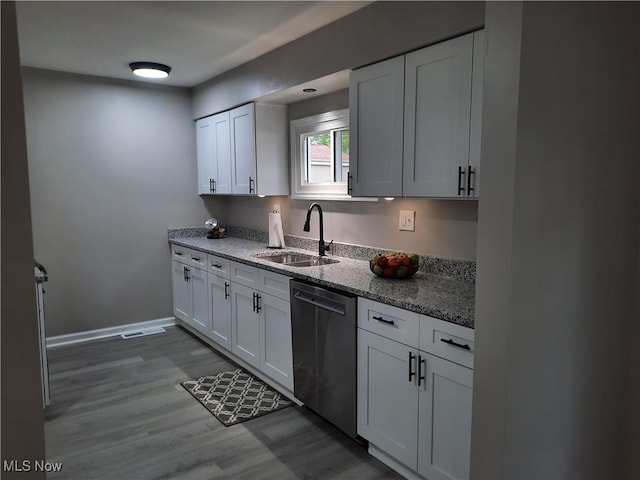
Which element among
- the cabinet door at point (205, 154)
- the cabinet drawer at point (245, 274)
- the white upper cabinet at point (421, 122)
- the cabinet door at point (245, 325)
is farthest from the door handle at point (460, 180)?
the cabinet door at point (205, 154)

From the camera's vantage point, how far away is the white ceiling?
8.32 ft

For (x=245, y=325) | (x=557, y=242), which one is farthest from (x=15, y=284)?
(x=245, y=325)

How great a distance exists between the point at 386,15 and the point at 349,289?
4.73 feet

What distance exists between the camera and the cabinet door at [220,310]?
3.62m

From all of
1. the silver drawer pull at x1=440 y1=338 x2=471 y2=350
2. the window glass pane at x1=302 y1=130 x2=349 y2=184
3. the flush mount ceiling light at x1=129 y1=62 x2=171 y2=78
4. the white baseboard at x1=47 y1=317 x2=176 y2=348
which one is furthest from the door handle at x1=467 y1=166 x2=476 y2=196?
the white baseboard at x1=47 y1=317 x2=176 y2=348

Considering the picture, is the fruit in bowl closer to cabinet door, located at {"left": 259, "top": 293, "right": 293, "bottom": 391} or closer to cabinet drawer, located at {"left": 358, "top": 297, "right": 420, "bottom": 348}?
cabinet drawer, located at {"left": 358, "top": 297, "right": 420, "bottom": 348}

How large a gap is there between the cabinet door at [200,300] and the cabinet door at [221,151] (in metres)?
0.83

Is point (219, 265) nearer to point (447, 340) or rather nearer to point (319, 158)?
point (319, 158)

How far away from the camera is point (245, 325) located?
11.1 feet

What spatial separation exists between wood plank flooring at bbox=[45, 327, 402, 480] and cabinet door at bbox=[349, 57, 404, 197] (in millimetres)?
1429

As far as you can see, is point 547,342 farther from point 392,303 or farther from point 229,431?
point 229,431

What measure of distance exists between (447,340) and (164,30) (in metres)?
2.54

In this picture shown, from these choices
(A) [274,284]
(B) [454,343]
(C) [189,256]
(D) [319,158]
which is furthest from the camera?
(C) [189,256]

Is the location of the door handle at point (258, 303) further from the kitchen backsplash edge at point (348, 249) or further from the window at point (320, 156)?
the window at point (320, 156)
